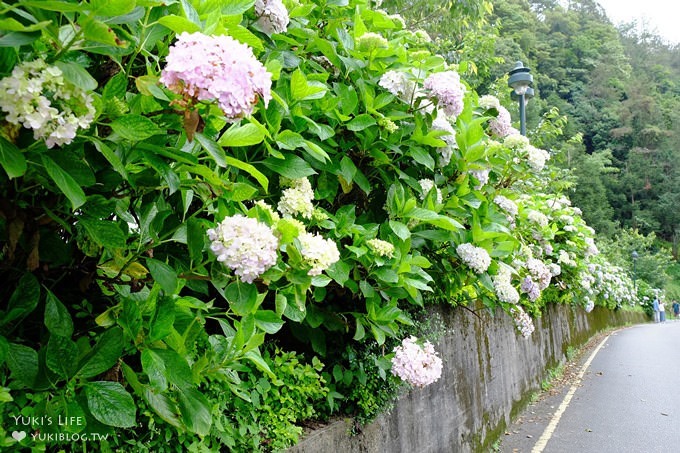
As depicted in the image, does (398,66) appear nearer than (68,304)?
No

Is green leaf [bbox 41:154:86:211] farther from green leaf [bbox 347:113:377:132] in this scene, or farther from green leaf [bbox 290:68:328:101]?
green leaf [bbox 347:113:377:132]

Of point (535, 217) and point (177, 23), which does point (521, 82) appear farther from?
point (177, 23)

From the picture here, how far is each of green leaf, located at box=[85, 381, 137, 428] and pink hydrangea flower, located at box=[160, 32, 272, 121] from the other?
2.63 feet

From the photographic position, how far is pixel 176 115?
1472 mm

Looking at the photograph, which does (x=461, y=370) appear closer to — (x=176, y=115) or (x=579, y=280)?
(x=176, y=115)

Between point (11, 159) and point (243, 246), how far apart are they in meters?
0.67

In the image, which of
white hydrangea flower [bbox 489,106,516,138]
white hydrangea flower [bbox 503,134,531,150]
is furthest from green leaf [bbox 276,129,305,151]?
white hydrangea flower [bbox 503,134,531,150]

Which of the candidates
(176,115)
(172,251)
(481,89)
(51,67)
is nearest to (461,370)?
(172,251)

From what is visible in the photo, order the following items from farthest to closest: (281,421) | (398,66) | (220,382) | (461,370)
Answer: (461,370), (398,66), (281,421), (220,382)

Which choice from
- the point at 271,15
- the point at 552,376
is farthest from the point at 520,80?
the point at 271,15

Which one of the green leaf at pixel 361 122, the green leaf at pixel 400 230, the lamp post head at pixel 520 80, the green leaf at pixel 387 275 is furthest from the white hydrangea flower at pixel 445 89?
the lamp post head at pixel 520 80

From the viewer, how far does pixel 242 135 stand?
5.48ft

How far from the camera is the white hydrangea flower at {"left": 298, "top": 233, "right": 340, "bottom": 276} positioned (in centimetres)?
199

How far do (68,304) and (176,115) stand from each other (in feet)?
2.76
